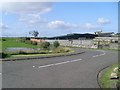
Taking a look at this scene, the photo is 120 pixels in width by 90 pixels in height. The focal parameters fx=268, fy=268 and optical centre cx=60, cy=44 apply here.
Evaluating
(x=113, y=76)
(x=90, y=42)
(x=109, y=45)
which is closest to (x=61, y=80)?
(x=113, y=76)

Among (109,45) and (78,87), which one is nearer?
(78,87)

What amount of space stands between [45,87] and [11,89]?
1364 millimetres

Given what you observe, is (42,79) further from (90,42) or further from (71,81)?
(90,42)

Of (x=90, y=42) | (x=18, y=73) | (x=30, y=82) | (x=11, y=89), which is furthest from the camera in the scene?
(x=90, y=42)

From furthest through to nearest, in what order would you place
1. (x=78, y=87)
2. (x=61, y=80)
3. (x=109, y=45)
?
(x=109, y=45)
(x=61, y=80)
(x=78, y=87)

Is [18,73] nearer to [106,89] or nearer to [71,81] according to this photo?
[71,81]

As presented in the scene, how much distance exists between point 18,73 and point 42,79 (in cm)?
228

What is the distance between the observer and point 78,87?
11023 mm

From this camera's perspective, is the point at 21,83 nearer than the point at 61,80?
Yes

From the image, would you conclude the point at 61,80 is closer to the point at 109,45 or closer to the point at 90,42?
the point at 109,45

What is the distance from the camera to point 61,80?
12.6 metres

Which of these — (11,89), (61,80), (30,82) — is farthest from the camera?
(61,80)

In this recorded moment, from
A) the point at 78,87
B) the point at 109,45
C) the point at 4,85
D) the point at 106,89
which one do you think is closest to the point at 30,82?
the point at 4,85

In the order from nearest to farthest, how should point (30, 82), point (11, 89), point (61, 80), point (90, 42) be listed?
1. point (11, 89)
2. point (30, 82)
3. point (61, 80)
4. point (90, 42)
